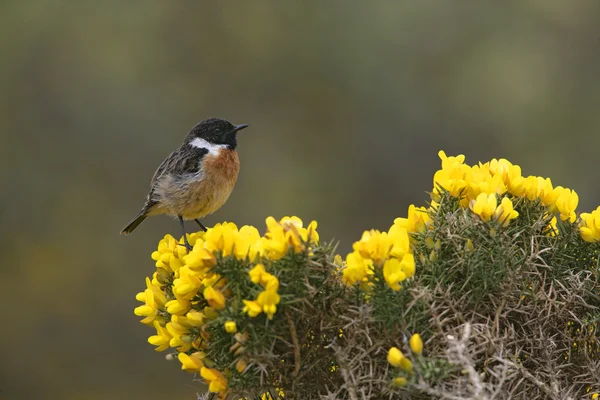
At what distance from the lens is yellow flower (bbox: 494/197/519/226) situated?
2035 mm

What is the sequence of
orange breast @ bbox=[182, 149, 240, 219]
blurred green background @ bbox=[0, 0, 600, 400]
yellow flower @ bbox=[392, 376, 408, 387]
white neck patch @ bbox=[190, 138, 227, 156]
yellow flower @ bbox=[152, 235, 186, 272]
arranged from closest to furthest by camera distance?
yellow flower @ bbox=[392, 376, 408, 387] → yellow flower @ bbox=[152, 235, 186, 272] → orange breast @ bbox=[182, 149, 240, 219] → white neck patch @ bbox=[190, 138, 227, 156] → blurred green background @ bbox=[0, 0, 600, 400]

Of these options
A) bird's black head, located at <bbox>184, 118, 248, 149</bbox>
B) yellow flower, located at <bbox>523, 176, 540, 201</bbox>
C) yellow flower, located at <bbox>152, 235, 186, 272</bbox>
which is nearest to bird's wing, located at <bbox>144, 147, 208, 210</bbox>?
bird's black head, located at <bbox>184, 118, 248, 149</bbox>

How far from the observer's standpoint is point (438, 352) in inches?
74.5

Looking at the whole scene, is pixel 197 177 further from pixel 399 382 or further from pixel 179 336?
pixel 399 382

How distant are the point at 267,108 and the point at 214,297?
27.2 ft

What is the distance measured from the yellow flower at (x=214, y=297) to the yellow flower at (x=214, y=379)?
173mm

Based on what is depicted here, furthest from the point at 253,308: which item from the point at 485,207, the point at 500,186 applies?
the point at 500,186

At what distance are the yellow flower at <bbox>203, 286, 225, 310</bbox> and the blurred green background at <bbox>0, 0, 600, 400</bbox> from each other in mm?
7301

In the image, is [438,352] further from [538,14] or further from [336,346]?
[538,14]

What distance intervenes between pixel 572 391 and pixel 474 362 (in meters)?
0.38

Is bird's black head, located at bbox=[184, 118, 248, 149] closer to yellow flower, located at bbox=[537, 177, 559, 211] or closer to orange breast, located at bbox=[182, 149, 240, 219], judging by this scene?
orange breast, located at bbox=[182, 149, 240, 219]

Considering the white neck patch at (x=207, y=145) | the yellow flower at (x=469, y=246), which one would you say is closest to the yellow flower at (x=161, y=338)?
the yellow flower at (x=469, y=246)

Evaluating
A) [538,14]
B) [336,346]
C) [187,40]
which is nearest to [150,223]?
[187,40]

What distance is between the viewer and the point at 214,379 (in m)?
1.97
